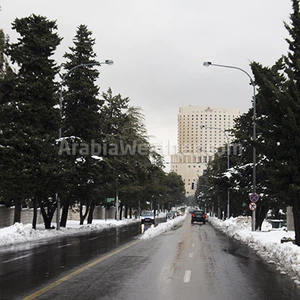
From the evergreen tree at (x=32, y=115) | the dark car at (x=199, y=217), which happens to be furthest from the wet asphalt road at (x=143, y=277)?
the dark car at (x=199, y=217)

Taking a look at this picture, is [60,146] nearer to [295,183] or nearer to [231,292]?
[295,183]

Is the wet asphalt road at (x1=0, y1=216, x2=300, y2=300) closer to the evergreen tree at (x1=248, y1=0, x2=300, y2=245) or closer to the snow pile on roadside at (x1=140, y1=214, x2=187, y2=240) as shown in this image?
the evergreen tree at (x1=248, y1=0, x2=300, y2=245)

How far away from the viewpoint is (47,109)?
30.1 meters

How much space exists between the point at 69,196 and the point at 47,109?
9887 mm

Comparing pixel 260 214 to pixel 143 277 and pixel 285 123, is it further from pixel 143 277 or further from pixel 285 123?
pixel 143 277

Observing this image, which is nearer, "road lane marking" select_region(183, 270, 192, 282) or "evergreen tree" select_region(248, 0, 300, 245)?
"road lane marking" select_region(183, 270, 192, 282)

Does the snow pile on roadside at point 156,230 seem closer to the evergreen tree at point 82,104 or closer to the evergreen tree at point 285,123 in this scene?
the evergreen tree at point 82,104

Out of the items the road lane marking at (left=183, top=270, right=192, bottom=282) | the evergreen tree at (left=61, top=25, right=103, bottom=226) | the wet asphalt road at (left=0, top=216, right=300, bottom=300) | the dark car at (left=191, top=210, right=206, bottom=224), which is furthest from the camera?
the dark car at (left=191, top=210, right=206, bottom=224)

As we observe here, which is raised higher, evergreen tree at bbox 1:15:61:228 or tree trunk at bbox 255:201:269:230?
evergreen tree at bbox 1:15:61:228

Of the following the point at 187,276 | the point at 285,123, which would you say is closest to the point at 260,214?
the point at 285,123

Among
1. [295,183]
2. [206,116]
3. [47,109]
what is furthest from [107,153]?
[206,116]

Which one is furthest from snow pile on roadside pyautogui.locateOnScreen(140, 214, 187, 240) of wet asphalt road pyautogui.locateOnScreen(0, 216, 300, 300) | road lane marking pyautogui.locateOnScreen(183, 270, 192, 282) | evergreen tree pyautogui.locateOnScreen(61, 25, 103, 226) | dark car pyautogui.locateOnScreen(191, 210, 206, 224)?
dark car pyautogui.locateOnScreen(191, 210, 206, 224)

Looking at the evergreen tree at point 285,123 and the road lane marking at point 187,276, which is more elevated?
the evergreen tree at point 285,123

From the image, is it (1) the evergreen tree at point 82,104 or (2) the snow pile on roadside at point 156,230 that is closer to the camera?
(2) the snow pile on roadside at point 156,230
